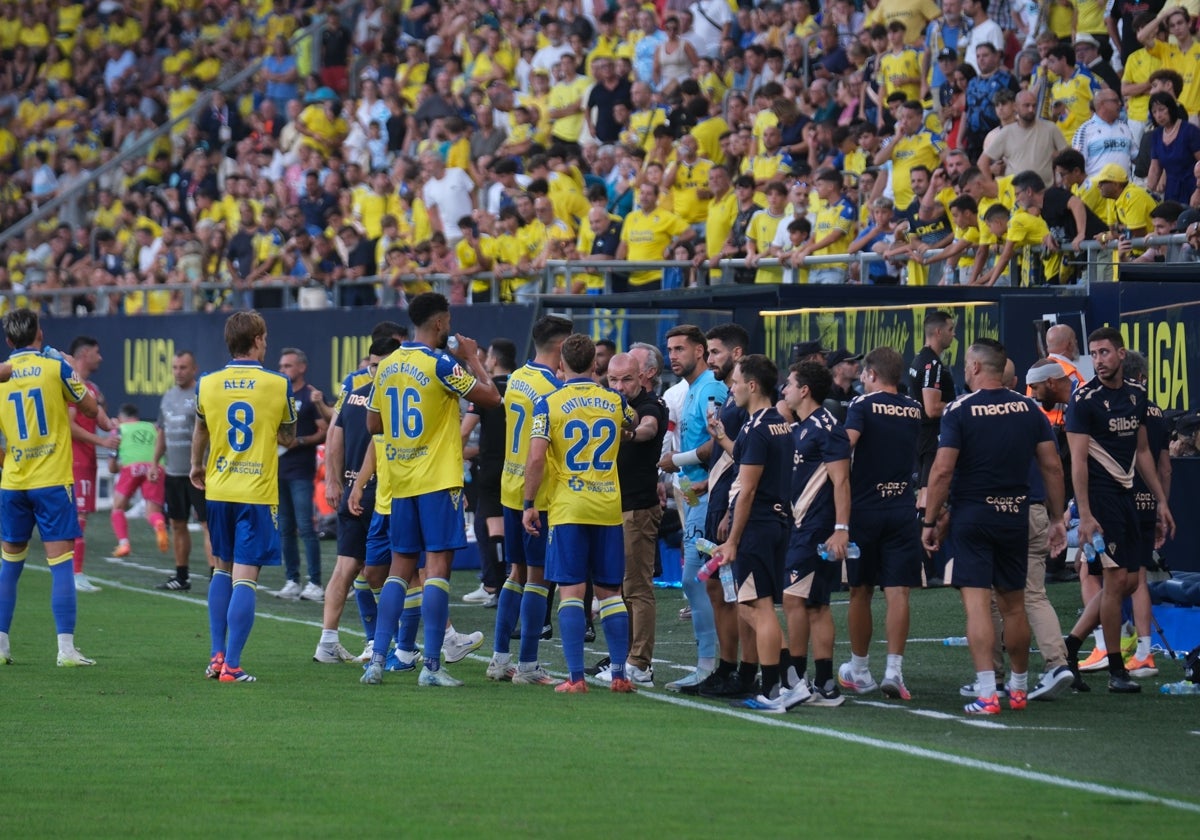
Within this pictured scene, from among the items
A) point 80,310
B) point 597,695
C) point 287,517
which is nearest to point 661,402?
point 597,695

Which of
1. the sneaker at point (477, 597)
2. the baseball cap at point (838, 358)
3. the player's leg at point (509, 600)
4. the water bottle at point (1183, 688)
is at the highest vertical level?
the baseball cap at point (838, 358)

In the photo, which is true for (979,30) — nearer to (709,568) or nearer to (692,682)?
(692,682)

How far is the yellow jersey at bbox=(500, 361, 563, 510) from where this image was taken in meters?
10.6

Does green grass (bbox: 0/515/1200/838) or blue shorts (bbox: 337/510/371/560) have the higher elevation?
blue shorts (bbox: 337/510/371/560)

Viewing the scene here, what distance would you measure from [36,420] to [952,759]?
20.6 ft

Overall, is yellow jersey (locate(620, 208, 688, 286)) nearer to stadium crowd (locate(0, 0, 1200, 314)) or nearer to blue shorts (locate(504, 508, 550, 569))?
stadium crowd (locate(0, 0, 1200, 314))

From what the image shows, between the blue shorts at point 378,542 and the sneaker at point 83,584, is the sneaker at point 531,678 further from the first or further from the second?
the sneaker at point 83,584

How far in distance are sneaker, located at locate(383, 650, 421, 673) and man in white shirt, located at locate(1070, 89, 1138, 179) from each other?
8.40 m

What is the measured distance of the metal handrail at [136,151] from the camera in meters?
32.0

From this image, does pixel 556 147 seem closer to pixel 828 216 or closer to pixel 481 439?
pixel 828 216

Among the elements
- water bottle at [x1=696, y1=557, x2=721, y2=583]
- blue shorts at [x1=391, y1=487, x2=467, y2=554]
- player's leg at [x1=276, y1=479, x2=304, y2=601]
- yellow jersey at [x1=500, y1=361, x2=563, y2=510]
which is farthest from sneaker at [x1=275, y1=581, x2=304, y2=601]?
water bottle at [x1=696, y1=557, x2=721, y2=583]

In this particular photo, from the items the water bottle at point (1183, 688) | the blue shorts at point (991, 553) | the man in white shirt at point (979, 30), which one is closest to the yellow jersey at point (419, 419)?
the blue shorts at point (991, 553)

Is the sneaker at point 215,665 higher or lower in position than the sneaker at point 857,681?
higher

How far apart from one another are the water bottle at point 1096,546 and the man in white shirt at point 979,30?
9.08 meters
